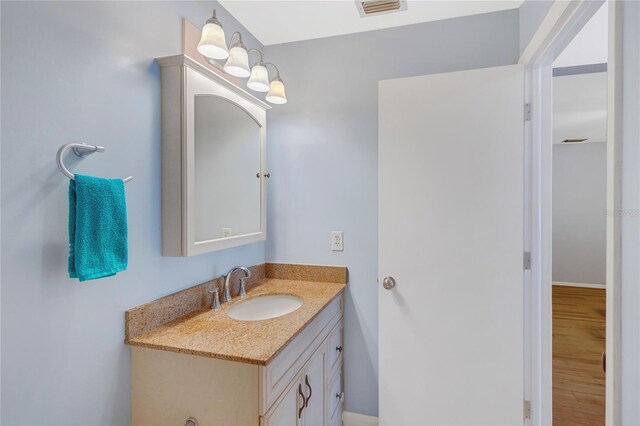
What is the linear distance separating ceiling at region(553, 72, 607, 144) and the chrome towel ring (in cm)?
268

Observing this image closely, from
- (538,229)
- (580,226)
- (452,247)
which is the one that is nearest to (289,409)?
(452,247)

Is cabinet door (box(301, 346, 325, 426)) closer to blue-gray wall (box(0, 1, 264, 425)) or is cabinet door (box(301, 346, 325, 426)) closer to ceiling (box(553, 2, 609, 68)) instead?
blue-gray wall (box(0, 1, 264, 425))

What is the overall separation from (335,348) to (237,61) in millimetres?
1524

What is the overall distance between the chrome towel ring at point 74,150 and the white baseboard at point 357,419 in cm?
187

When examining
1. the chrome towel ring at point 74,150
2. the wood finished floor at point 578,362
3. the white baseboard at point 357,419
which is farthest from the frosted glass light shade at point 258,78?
the wood finished floor at point 578,362

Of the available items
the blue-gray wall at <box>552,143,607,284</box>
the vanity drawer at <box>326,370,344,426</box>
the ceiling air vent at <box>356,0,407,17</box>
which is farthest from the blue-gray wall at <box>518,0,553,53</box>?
the blue-gray wall at <box>552,143,607,284</box>

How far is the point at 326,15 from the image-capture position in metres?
1.77

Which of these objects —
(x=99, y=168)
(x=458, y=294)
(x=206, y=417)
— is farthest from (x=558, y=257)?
(x=99, y=168)

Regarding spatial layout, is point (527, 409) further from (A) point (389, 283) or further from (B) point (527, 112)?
(B) point (527, 112)

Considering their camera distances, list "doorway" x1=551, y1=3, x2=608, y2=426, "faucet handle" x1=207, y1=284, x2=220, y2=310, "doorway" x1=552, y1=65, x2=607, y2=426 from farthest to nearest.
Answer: "doorway" x1=552, y1=65, x2=607, y2=426, "doorway" x1=551, y1=3, x2=608, y2=426, "faucet handle" x1=207, y1=284, x2=220, y2=310

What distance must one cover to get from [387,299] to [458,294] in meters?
0.35

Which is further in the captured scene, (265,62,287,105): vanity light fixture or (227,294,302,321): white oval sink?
(265,62,287,105): vanity light fixture

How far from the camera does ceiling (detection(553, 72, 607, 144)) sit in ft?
8.04

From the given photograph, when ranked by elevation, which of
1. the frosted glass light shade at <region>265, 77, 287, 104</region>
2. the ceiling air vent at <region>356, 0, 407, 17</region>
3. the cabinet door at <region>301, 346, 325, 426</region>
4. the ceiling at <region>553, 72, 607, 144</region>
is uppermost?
the ceiling air vent at <region>356, 0, 407, 17</region>
